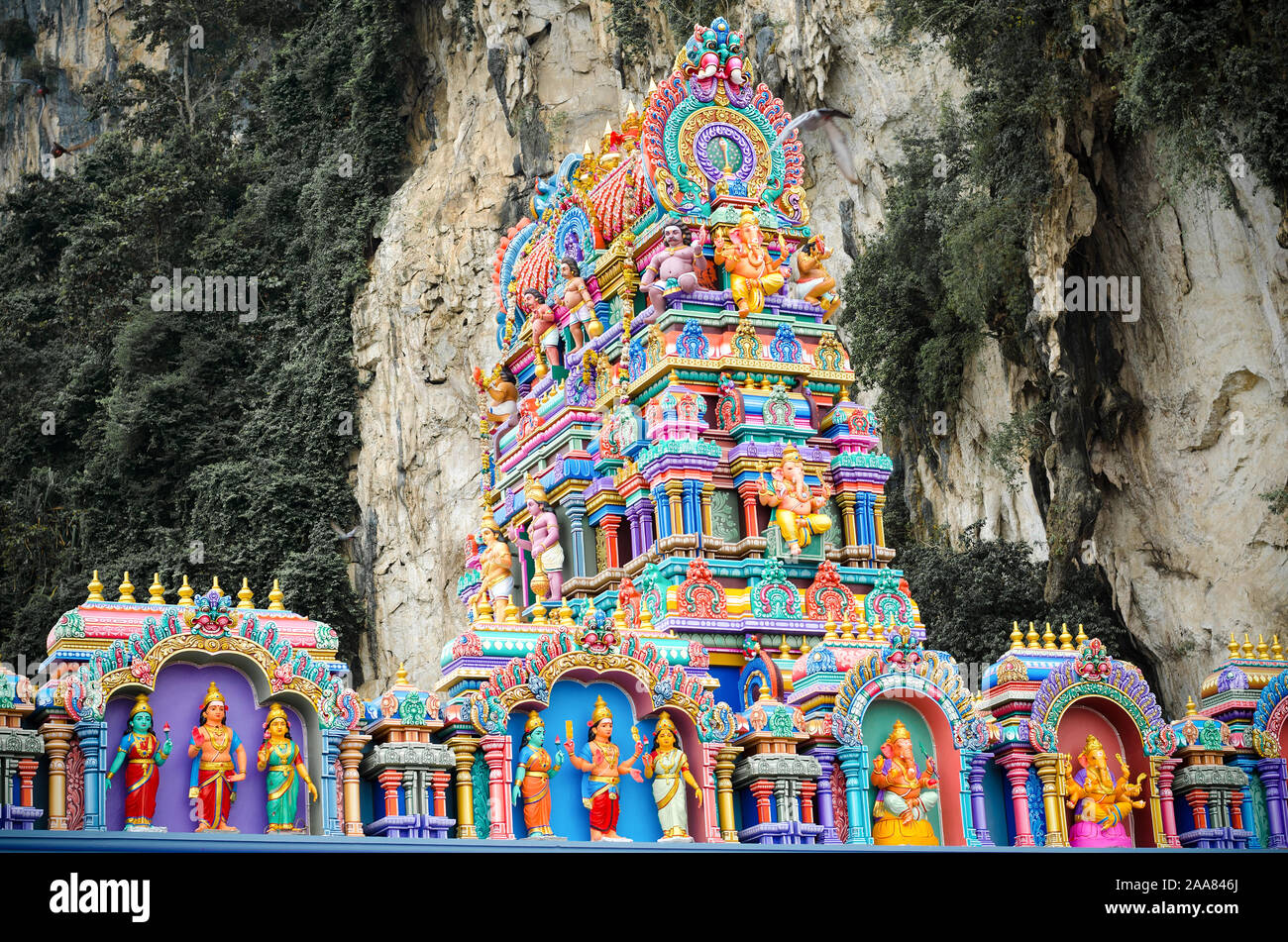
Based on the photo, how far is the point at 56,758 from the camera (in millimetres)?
15086

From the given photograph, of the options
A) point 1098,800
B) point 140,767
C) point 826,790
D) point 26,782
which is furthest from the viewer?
point 1098,800

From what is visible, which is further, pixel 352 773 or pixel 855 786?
pixel 855 786

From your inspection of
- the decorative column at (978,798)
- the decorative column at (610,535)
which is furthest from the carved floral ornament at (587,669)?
the decorative column at (610,535)

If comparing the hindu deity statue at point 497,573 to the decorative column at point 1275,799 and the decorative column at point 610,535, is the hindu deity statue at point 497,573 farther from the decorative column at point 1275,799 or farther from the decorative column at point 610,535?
the decorative column at point 1275,799

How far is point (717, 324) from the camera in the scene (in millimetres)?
22375

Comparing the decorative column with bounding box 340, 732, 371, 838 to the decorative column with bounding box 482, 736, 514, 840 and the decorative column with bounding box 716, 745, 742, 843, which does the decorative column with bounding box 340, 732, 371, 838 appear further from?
the decorative column with bounding box 716, 745, 742, 843

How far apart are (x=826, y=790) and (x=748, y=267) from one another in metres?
7.41

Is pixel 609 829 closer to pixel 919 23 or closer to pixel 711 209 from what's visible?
pixel 711 209

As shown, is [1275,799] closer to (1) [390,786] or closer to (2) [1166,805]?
(2) [1166,805]

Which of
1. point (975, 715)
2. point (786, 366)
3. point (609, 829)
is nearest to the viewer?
point (609, 829)

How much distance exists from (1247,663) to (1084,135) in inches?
423

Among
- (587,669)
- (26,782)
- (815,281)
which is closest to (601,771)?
(587,669)

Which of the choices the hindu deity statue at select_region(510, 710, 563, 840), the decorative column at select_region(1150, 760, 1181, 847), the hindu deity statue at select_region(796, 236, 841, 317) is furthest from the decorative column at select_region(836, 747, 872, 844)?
the hindu deity statue at select_region(796, 236, 841, 317)
